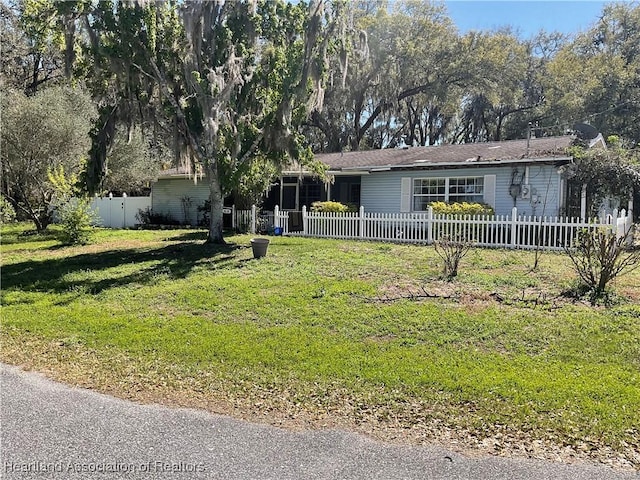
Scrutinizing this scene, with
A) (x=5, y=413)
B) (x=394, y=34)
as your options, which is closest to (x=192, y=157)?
(x=5, y=413)

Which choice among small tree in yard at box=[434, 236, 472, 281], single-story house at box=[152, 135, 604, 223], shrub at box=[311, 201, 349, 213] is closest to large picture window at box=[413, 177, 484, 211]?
single-story house at box=[152, 135, 604, 223]

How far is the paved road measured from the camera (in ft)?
10.5

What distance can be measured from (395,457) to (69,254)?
1199cm

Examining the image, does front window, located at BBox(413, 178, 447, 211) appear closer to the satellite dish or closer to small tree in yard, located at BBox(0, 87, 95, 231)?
the satellite dish

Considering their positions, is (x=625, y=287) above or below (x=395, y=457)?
above

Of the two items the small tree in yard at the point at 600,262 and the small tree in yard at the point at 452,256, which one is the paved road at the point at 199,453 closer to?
the small tree in yard at the point at 600,262

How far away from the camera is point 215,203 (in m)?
13.3

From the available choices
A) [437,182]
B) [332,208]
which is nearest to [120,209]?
[332,208]

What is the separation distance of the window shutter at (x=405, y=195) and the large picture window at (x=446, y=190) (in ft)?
0.60

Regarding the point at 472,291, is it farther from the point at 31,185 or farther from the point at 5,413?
the point at 31,185

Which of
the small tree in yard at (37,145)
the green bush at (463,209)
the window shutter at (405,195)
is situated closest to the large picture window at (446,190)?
the window shutter at (405,195)

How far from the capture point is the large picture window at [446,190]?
1647cm

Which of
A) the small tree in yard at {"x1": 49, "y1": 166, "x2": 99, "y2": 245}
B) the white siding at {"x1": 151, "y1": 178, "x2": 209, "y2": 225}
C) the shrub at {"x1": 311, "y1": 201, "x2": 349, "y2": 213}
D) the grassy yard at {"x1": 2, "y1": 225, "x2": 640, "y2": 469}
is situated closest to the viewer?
the grassy yard at {"x1": 2, "y1": 225, "x2": 640, "y2": 469}

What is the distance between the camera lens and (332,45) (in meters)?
13.1
